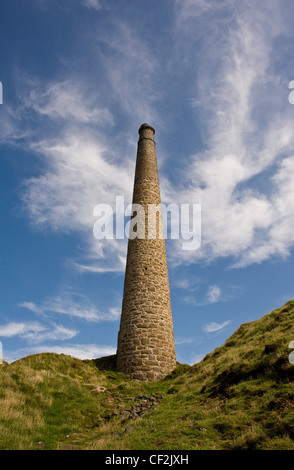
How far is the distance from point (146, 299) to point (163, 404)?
881cm

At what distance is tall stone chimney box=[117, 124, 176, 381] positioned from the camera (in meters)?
19.9

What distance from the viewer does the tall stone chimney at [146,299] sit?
19891 millimetres

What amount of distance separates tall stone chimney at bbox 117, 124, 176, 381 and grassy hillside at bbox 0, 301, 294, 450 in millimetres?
1553

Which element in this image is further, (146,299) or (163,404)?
(146,299)

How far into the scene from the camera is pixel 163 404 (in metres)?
13.5

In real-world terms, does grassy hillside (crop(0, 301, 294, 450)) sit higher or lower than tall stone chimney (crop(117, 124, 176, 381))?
lower

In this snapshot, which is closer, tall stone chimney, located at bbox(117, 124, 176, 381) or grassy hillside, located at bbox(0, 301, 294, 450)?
grassy hillside, located at bbox(0, 301, 294, 450)

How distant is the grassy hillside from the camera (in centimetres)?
853

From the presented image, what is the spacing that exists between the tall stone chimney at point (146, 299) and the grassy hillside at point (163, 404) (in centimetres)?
155

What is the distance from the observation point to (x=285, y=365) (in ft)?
35.6

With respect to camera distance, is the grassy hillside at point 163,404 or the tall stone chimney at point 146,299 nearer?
the grassy hillside at point 163,404

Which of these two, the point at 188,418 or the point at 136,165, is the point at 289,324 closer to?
the point at 188,418

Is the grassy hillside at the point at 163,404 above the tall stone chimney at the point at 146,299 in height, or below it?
below
